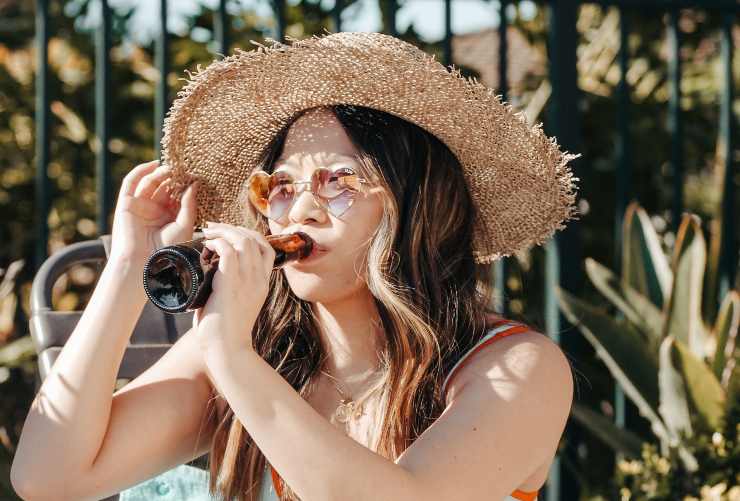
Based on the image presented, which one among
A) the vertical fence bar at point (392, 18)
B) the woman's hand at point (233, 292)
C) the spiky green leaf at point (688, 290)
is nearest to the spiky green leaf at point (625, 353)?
the spiky green leaf at point (688, 290)

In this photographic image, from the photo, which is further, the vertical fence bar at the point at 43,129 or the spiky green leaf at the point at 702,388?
the spiky green leaf at the point at 702,388

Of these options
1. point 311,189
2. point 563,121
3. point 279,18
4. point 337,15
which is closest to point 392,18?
point 337,15

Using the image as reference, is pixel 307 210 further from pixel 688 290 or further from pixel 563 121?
pixel 688 290

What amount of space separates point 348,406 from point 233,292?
1.71ft

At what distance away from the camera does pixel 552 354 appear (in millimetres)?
1820

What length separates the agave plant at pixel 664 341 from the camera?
276 cm

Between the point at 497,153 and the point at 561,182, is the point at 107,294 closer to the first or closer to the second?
the point at 497,153

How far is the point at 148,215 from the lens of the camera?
6.74 ft

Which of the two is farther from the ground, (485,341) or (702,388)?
(485,341)

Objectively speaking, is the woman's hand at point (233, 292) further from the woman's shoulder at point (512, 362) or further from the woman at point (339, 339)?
the woman's shoulder at point (512, 362)

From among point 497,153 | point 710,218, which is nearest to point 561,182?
point 497,153

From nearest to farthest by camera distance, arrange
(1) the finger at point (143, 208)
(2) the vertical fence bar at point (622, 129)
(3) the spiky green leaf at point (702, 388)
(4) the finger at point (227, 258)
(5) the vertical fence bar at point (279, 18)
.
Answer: (4) the finger at point (227, 258) → (1) the finger at point (143, 208) → (3) the spiky green leaf at point (702, 388) → (5) the vertical fence bar at point (279, 18) → (2) the vertical fence bar at point (622, 129)

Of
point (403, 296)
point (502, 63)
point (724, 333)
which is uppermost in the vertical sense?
point (502, 63)

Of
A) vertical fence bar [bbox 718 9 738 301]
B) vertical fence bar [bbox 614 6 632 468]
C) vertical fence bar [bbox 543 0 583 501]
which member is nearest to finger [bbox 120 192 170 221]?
vertical fence bar [bbox 543 0 583 501]
